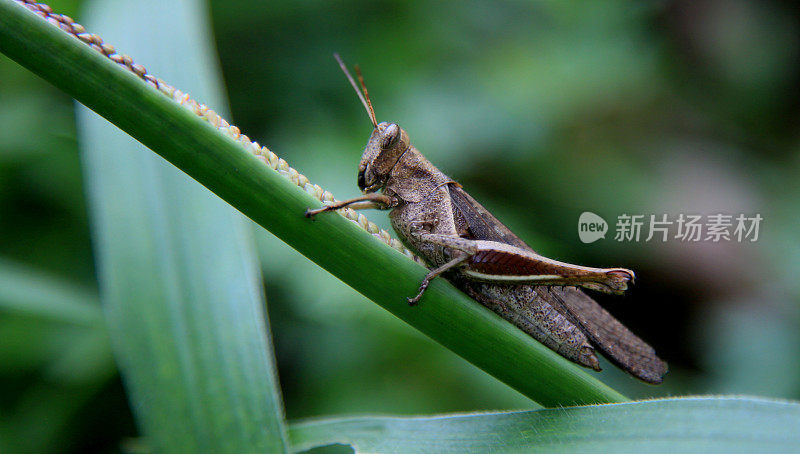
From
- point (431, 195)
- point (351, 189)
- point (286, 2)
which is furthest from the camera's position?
point (286, 2)

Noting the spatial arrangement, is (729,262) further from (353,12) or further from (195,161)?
(195,161)

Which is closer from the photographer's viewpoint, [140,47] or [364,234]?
[364,234]

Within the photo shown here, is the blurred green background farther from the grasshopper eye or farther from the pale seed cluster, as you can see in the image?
the pale seed cluster

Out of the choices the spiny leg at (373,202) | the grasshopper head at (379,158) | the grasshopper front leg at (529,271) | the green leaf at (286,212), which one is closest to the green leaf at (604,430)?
the green leaf at (286,212)

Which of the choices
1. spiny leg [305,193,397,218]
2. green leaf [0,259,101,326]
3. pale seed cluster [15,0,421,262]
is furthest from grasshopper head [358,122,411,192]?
green leaf [0,259,101,326]

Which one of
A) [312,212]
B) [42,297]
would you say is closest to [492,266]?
[312,212]

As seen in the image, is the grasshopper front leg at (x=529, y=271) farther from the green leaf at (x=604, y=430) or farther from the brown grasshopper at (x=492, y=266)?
the green leaf at (x=604, y=430)

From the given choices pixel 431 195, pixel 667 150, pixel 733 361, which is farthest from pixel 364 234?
pixel 667 150
